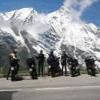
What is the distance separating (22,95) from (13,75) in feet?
27.1

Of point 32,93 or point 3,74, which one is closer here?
point 32,93

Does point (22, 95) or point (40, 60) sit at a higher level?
point (40, 60)

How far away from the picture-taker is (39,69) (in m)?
29.0

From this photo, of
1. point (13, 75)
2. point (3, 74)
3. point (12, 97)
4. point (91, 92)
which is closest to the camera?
point (12, 97)

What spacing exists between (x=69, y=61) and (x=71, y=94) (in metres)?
13.9

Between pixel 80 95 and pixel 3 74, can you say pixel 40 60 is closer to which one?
pixel 3 74

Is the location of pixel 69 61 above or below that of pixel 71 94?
above

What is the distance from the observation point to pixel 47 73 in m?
29.2

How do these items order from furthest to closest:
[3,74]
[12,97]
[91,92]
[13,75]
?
[3,74] < [13,75] < [91,92] < [12,97]

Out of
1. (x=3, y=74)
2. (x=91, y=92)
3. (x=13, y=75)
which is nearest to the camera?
(x=91, y=92)

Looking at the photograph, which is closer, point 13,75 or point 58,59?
point 13,75

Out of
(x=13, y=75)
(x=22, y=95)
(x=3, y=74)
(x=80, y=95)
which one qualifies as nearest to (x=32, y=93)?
(x=22, y=95)

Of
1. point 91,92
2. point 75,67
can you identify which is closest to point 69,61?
point 75,67

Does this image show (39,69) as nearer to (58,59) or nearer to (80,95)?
(58,59)
